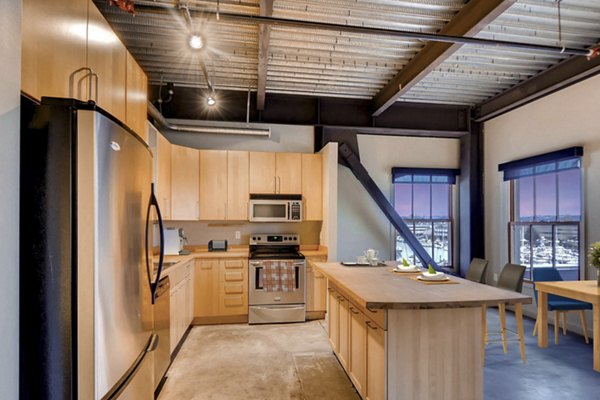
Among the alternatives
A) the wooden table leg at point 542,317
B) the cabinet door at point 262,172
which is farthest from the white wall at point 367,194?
the wooden table leg at point 542,317

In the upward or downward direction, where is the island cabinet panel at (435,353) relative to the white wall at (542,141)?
downward

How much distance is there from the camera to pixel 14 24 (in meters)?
1.03

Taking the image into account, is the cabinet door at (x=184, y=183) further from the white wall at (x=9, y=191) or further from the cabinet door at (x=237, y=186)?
the white wall at (x=9, y=191)

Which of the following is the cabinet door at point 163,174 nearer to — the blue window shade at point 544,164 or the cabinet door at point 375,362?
the cabinet door at point 375,362

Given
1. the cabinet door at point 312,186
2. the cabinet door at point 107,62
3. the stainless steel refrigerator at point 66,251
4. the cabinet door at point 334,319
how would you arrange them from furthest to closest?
the cabinet door at point 312,186
the cabinet door at point 334,319
the cabinet door at point 107,62
the stainless steel refrigerator at point 66,251

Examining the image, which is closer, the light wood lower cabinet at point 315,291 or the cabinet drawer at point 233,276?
the cabinet drawer at point 233,276

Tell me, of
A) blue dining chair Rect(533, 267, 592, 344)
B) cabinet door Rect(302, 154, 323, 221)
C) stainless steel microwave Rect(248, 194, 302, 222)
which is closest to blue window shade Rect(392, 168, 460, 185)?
cabinet door Rect(302, 154, 323, 221)

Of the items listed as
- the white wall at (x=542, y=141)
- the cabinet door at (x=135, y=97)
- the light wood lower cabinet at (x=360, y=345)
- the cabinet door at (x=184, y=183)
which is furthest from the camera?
the cabinet door at (x=184, y=183)

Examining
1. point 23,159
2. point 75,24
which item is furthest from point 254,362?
point 75,24

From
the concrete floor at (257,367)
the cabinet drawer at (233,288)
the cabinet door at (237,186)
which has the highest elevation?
the cabinet door at (237,186)

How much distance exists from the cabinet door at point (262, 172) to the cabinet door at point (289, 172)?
9 cm

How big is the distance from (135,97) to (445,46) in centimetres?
284

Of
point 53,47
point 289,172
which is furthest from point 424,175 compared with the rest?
point 53,47

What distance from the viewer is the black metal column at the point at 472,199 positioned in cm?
531
